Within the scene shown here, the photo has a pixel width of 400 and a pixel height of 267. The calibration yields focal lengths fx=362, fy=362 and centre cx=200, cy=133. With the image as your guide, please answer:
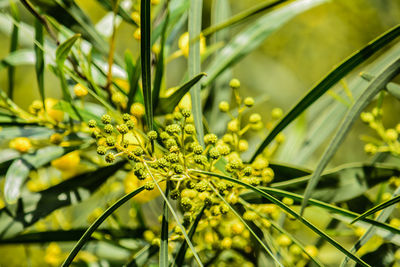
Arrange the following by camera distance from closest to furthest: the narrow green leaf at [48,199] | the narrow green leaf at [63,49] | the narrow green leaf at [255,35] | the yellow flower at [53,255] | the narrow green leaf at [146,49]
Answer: the narrow green leaf at [146,49] → the narrow green leaf at [63,49] → the narrow green leaf at [48,199] → the narrow green leaf at [255,35] → the yellow flower at [53,255]

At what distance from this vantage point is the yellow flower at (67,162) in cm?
81

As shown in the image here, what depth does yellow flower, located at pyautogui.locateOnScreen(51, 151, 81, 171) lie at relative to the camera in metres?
0.81

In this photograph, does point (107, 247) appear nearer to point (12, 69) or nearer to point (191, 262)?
point (191, 262)

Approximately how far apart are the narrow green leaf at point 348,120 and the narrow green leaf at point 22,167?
0.48 metres

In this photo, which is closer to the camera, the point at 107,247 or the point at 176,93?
the point at 176,93

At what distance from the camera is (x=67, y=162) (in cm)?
82

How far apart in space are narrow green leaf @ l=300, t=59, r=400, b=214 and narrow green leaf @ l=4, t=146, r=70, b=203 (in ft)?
1.59

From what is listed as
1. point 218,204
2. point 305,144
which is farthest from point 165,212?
point 305,144

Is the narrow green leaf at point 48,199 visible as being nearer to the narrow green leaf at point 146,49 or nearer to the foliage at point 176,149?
the foliage at point 176,149

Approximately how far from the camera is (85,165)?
0.89 meters

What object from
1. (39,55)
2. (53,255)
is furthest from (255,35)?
(53,255)

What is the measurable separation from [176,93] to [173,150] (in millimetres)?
125

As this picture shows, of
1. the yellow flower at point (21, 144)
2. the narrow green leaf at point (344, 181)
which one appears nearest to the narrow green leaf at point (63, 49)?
the yellow flower at point (21, 144)

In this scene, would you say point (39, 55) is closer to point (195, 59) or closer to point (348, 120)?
point (195, 59)
